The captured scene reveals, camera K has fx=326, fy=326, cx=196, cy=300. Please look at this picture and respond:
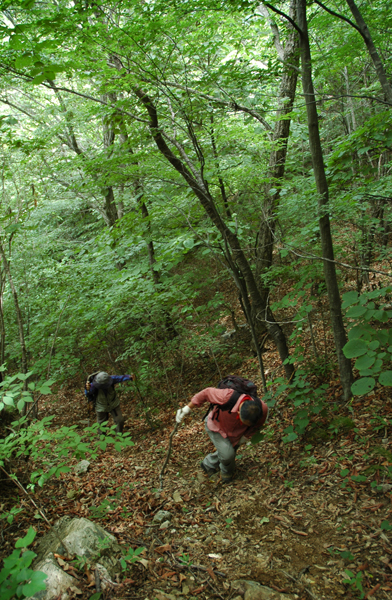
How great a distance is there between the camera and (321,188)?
3.66m

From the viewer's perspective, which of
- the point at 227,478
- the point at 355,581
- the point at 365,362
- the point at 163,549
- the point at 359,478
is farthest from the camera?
the point at 227,478

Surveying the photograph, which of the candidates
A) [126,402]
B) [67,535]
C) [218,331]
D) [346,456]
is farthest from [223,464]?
[126,402]

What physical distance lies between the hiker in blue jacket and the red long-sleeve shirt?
2.59m

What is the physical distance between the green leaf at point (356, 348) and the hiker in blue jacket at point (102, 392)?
434 cm

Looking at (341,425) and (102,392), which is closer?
(341,425)

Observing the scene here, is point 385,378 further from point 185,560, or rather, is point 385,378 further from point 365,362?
point 185,560

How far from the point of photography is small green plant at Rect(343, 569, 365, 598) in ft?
7.39

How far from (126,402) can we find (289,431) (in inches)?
205

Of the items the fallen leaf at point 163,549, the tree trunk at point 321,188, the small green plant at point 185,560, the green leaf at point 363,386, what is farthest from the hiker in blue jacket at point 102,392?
the green leaf at point 363,386

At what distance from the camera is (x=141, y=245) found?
23.5 ft

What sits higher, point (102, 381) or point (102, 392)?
point (102, 381)

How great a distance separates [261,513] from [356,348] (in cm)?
196

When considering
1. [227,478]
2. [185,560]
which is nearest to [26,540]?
[185,560]

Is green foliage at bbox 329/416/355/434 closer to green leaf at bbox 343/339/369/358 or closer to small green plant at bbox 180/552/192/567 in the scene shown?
green leaf at bbox 343/339/369/358
